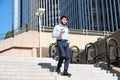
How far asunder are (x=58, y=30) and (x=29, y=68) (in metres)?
1.60

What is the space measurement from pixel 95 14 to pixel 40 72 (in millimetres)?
77053

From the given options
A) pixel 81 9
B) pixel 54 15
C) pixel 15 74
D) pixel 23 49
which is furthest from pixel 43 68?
pixel 54 15

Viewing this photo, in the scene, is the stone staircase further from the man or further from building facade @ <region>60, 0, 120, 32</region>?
building facade @ <region>60, 0, 120, 32</region>

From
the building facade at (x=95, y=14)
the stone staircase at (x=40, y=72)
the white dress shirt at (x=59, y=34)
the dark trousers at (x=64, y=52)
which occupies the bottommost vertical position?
the stone staircase at (x=40, y=72)

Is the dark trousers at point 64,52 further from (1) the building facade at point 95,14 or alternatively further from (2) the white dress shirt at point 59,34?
(1) the building facade at point 95,14

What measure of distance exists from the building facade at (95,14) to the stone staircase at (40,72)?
65.3m

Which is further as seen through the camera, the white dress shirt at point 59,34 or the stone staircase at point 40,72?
the white dress shirt at point 59,34

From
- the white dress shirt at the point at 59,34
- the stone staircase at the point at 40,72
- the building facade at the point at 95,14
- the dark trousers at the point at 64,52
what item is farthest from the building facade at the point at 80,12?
the dark trousers at the point at 64,52

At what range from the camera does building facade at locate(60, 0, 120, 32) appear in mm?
78688

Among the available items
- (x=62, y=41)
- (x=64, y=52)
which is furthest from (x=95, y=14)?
(x=64, y=52)

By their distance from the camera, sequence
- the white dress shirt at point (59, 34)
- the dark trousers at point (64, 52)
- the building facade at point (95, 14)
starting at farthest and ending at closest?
the building facade at point (95, 14), the white dress shirt at point (59, 34), the dark trousers at point (64, 52)

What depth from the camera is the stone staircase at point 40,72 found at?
10344 millimetres

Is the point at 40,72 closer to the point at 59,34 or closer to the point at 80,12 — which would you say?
the point at 59,34

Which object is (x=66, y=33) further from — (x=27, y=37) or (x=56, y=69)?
(x=27, y=37)
